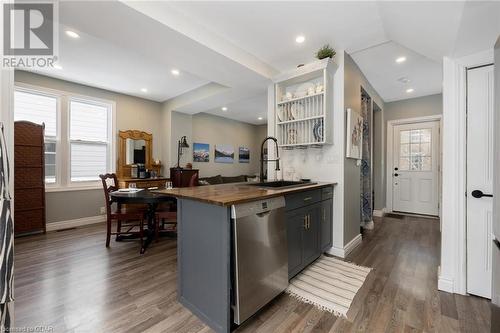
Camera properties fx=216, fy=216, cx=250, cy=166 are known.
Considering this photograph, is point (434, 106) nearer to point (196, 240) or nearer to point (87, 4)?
point (196, 240)

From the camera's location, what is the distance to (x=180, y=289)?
5.95 feet

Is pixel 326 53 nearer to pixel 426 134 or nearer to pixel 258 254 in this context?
pixel 258 254

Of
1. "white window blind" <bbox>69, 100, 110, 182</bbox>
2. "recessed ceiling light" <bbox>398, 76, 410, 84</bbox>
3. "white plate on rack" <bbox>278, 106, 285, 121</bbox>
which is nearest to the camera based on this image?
"white plate on rack" <bbox>278, 106, 285, 121</bbox>

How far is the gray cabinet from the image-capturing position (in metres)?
2.04

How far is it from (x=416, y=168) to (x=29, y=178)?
291 inches

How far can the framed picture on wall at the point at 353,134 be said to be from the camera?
2.85 m

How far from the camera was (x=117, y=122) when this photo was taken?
4.57m

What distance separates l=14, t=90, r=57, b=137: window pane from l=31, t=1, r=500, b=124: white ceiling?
1.69ft

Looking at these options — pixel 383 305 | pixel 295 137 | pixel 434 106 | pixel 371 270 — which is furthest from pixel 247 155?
pixel 383 305

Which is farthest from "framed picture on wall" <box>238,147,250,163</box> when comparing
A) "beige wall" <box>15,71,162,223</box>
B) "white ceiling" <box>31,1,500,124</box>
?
"white ceiling" <box>31,1,500,124</box>

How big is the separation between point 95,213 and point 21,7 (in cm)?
346

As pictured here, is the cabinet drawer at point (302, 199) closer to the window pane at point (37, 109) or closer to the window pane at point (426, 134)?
the window pane at point (426, 134)

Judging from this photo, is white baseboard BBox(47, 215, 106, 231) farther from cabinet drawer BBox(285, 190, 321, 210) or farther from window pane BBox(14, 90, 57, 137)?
cabinet drawer BBox(285, 190, 321, 210)

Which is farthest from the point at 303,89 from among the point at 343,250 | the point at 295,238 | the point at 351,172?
the point at 343,250
